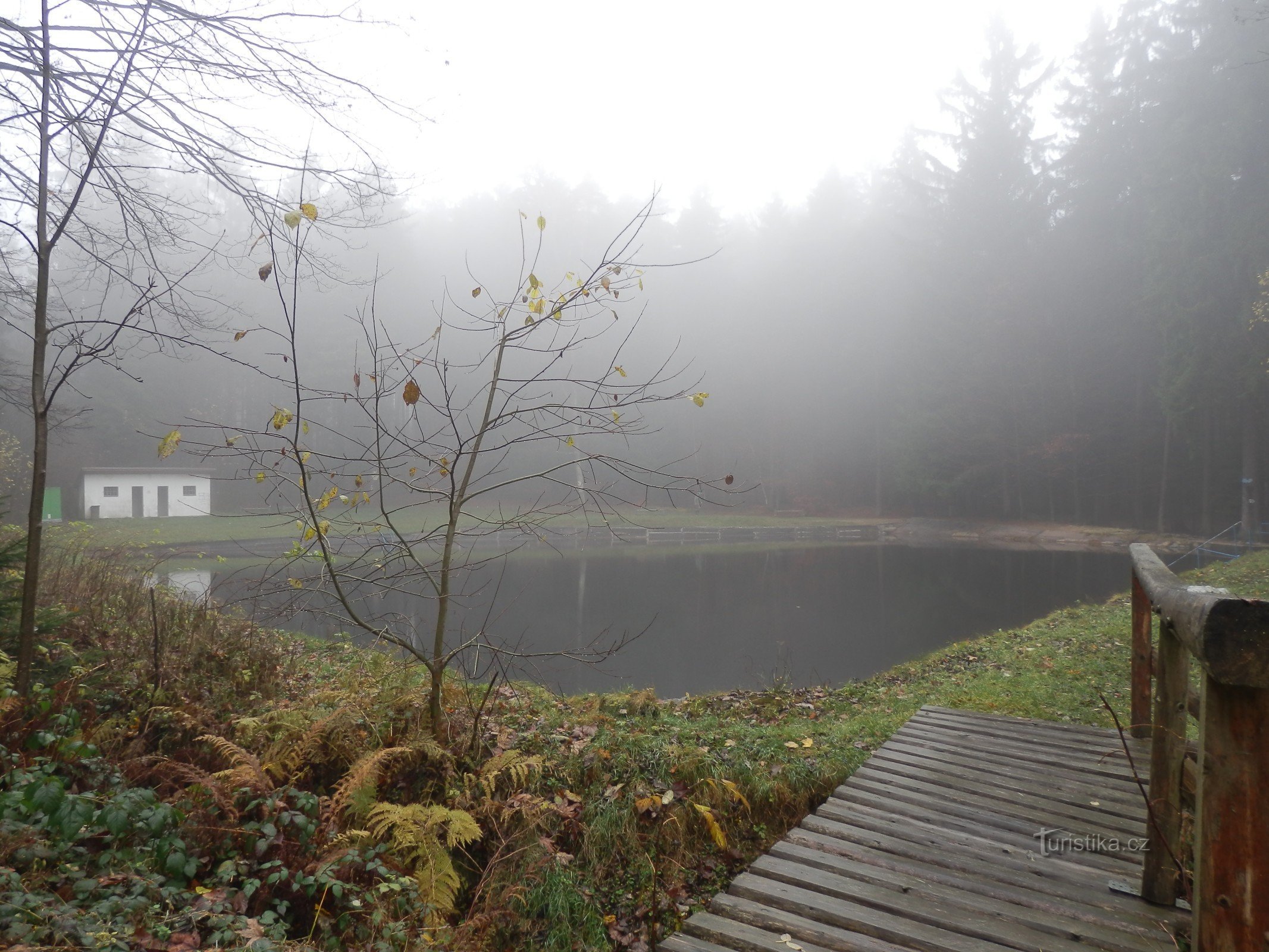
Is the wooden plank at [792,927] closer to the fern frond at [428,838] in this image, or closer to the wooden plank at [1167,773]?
the wooden plank at [1167,773]

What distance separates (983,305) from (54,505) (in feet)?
128

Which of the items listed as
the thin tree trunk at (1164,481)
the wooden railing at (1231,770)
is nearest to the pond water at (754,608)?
the wooden railing at (1231,770)

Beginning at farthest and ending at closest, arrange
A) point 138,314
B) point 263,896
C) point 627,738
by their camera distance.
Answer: point 627,738 → point 138,314 → point 263,896

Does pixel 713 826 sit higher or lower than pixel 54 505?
lower

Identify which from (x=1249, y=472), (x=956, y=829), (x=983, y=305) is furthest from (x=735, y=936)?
(x=983, y=305)

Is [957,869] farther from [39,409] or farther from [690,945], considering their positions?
[39,409]

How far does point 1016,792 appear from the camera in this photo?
12.8 ft

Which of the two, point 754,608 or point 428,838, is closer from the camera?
point 428,838

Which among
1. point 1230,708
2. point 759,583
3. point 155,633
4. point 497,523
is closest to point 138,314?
point 155,633

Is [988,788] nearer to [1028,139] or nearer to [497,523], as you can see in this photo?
[497,523]

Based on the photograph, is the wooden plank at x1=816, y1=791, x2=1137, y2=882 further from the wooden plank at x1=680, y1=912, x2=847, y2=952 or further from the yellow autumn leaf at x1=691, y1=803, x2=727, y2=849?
the wooden plank at x1=680, y1=912, x2=847, y2=952

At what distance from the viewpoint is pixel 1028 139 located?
3500 centimetres

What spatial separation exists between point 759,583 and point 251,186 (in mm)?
15332

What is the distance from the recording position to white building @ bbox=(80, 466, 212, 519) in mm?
29438
